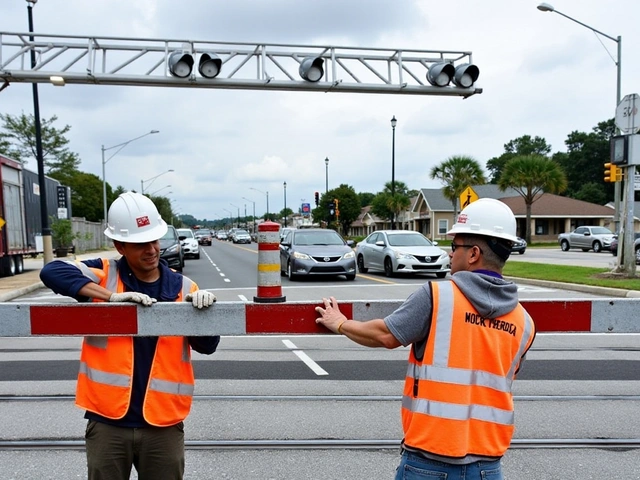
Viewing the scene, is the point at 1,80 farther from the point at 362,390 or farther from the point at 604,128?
the point at 604,128

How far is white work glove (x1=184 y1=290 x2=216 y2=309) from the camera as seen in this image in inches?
107

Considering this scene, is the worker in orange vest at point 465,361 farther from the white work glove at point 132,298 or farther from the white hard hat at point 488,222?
the white work glove at point 132,298

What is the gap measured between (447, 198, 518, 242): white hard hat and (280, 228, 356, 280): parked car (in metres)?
15.2

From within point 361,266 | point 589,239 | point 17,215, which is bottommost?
point 589,239

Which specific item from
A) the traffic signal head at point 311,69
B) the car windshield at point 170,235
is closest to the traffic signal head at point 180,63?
the traffic signal head at point 311,69

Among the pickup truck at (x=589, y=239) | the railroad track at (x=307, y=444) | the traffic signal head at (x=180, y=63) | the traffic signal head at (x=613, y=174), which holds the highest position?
the traffic signal head at (x=180, y=63)

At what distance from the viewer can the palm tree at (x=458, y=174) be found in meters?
45.9

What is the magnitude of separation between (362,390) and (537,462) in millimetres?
2049

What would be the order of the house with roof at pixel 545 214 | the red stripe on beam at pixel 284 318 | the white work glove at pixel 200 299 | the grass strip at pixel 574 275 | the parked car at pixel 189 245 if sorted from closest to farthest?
the white work glove at pixel 200 299 < the red stripe on beam at pixel 284 318 < the grass strip at pixel 574 275 < the parked car at pixel 189 245 < the house with roof at pixel 545 214

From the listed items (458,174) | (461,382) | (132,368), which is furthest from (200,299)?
(458,174)

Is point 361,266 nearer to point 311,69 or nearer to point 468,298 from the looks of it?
point 311,69

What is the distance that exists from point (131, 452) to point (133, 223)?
3.14 feet

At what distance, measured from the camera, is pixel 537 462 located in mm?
4215

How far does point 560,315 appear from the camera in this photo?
120 inches
